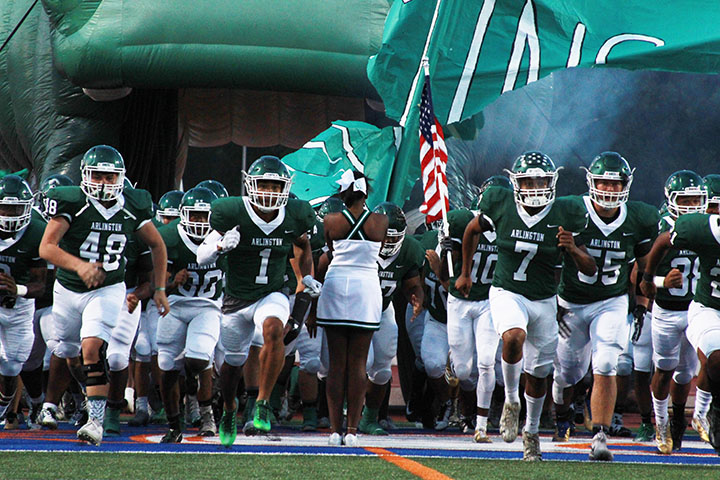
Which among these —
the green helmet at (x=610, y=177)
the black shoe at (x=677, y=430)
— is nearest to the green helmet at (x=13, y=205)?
the green helmet at (x=610, y=177)

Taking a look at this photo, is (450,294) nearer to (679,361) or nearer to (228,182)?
(679,361)

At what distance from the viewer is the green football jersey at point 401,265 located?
7.77 meters

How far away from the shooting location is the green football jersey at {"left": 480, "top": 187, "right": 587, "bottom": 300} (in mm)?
5898

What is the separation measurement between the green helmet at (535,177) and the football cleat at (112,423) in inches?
114

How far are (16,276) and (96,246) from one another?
3.38ft

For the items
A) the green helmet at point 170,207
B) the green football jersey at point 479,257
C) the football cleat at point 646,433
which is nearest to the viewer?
the football cleat at point 646,433

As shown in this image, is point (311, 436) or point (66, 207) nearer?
point (66, 207)

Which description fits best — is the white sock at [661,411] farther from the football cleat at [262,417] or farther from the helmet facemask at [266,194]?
the helmet facemask at [266,194]

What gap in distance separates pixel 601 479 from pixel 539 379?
1.32 m

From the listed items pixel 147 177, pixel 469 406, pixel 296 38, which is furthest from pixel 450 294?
pixel 147 177

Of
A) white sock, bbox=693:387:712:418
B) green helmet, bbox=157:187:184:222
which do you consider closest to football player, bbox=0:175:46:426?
green helmet, bbox=157:187:184:222

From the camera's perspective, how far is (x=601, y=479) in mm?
4617

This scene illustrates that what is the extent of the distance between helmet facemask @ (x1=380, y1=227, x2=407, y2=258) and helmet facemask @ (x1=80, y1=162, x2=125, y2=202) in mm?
2178

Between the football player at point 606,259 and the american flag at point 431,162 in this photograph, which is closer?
the football player at point 606,259
